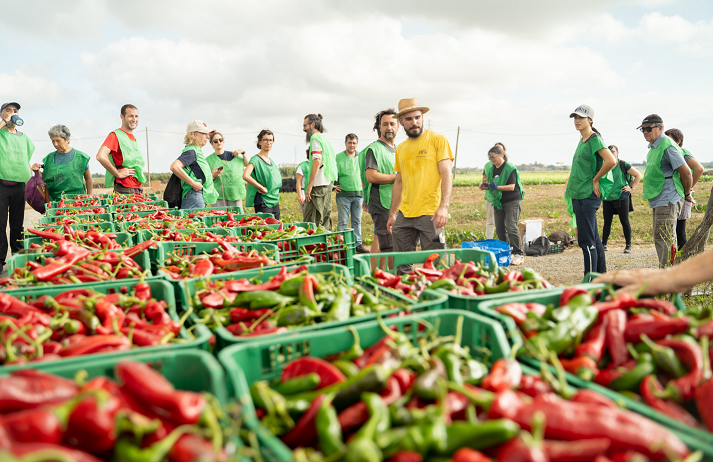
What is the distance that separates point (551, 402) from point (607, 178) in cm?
698

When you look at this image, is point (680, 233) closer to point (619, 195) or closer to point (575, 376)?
point (619, 195)

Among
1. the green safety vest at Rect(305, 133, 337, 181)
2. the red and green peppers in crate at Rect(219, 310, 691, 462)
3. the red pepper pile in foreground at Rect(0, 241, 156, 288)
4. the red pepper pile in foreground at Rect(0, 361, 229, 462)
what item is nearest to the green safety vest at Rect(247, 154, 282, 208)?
the green safety vest at Rect(305, 133, 337, 181)

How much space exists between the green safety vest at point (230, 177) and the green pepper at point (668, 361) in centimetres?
867

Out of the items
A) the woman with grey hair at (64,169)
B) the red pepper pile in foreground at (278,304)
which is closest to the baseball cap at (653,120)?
the red pepper pile in foreground at (278,304)

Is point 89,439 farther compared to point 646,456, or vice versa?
point 646,456

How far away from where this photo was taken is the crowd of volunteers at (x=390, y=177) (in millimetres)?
5719

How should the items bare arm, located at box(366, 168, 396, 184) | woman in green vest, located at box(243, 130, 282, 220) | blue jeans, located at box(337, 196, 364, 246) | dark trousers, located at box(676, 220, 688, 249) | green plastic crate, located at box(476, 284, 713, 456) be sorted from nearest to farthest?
green plastic crate, located at box(476, 284, 713, 456) → bare arm, located at box(366, 168, 396, 184) → dark trousers, located at box(676, 220, 688, 249) → woman in green vest, located at box(243, 130, 282, 220) → blue jeans, located at box(337, 196, 364, 246)

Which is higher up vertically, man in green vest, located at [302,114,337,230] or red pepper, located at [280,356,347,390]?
man in green vest, located at [302,114,337,230]

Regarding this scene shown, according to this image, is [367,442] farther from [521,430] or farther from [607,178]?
[607,178]

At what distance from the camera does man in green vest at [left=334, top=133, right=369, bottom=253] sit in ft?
30.1

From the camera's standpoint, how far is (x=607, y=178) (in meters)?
7.29

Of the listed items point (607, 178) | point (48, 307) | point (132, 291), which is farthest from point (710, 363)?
point (607, 178)

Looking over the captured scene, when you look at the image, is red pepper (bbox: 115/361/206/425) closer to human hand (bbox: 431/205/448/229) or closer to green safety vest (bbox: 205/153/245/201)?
human hand (bbox: 431/205/448/229)

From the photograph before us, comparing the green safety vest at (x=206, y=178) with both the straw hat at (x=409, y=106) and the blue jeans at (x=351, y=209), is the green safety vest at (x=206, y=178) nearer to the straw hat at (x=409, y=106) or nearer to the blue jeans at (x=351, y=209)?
the blue jeans at (x=351, y=209)
